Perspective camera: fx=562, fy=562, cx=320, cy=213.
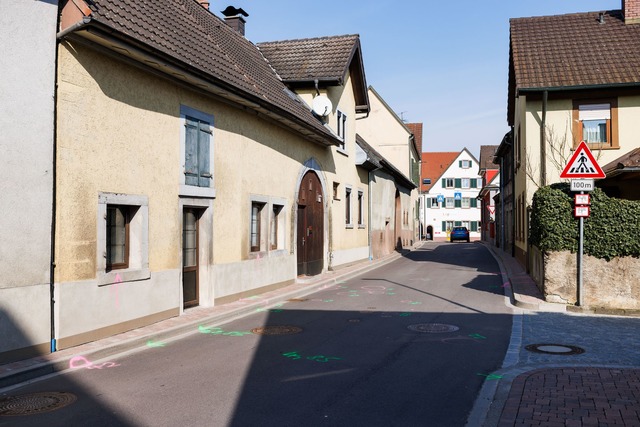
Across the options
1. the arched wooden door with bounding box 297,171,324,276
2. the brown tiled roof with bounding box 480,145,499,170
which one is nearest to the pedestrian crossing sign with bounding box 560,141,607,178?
the arched wooden door with bounding box 297,171,324,276

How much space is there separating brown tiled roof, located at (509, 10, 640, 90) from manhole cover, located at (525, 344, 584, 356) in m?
10.9

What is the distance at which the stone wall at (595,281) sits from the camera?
10.9 metres

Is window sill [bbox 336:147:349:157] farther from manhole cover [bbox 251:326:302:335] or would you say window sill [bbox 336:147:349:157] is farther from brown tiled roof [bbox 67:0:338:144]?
manhole cover [bbox 251:326:302:335]

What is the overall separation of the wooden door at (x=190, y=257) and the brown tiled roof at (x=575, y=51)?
1108 cm

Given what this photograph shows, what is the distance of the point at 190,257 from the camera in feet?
36.6

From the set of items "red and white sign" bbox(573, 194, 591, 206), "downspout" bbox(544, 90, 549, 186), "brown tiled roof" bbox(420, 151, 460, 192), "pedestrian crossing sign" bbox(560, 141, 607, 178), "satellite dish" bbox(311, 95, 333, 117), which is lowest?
"red and white sign" bbox(573, 194, 591, 206)

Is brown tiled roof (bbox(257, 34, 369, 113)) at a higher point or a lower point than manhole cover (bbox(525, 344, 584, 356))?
higher

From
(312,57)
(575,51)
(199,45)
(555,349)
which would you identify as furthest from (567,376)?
(312,57)

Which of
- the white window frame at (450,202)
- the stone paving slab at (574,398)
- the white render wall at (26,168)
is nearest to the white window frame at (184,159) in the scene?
the white render wall at (26,168)

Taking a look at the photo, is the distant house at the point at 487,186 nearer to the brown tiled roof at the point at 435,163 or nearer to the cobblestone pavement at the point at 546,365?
the brown tiled roof at the point at 435,163

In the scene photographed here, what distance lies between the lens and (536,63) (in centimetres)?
1795

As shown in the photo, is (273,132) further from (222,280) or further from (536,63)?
(536,63)

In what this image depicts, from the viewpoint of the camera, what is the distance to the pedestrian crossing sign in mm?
10695

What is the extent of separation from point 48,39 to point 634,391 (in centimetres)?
810
